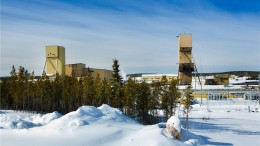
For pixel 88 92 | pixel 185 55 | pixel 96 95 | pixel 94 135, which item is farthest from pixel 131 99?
pixel 185 55

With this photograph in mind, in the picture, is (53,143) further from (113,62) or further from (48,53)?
(48,53)

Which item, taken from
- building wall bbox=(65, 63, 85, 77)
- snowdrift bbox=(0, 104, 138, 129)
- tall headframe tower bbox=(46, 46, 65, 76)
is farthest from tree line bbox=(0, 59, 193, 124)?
building wall bbox=(65, 63, 85, 77)

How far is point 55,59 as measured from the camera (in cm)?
6619

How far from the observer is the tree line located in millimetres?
35281

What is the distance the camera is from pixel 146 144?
1842cm

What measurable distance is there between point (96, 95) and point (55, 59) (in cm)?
2633

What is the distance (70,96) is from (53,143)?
2688cm

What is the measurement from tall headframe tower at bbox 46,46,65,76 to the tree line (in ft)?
34.6

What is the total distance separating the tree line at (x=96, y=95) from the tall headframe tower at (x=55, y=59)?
10552mm

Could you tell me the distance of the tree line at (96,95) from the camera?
3528cm

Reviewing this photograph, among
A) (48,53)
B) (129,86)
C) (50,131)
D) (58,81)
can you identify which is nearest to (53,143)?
(50,131)

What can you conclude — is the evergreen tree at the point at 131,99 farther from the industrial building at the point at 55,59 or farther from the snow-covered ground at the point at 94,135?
the industrial building at the point at 55,59

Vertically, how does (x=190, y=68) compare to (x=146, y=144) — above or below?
above

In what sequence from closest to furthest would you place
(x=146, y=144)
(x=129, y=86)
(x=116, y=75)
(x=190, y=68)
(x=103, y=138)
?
(x=146, y=144), (x=103, y=138), (x=129, y=86), (x=116, y=75), (x=190, y=68)
